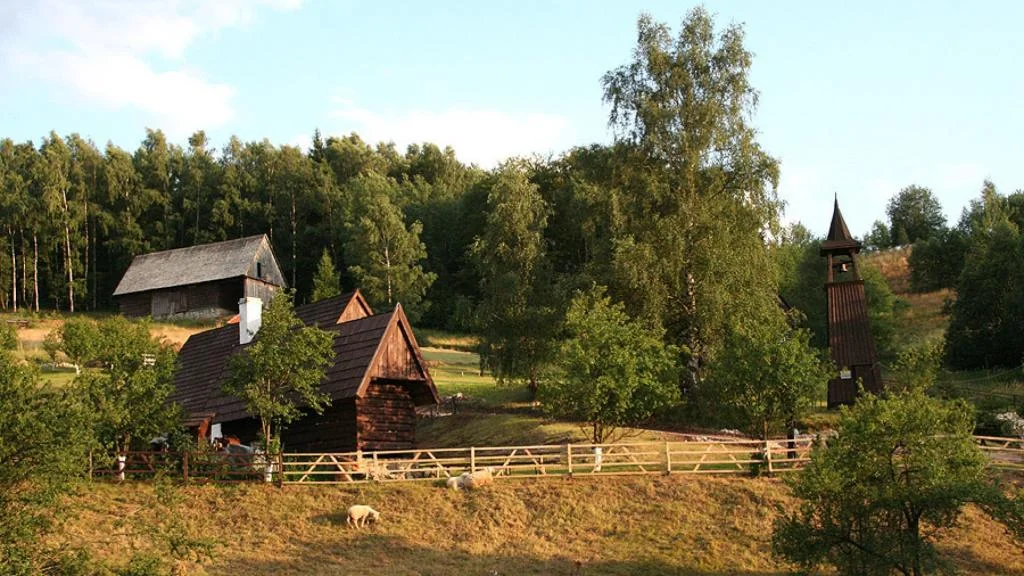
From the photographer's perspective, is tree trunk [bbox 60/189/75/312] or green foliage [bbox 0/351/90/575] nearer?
green foliage [bbox 0/351/90/575]

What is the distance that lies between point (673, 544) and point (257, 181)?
220 ft

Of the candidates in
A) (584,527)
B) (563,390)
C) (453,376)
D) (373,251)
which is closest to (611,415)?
(563,390)

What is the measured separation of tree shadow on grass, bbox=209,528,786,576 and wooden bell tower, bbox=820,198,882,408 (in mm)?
18663

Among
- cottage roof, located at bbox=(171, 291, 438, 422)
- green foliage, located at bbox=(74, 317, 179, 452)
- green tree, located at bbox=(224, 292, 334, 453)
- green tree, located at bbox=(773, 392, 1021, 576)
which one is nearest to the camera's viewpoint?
green tree, located at bbox=(773, 392, 1021, 576)

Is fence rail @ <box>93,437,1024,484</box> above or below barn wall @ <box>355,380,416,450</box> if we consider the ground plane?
below

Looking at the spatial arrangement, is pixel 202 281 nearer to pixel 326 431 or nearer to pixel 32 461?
pixel 326 431

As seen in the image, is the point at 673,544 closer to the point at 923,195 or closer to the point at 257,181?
the point at 257,181

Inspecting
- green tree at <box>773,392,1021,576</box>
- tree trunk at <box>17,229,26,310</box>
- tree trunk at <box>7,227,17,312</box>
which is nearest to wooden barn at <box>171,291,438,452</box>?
green tree at <box>773,392,1021,576</box>

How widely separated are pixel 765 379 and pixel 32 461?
2115 cm

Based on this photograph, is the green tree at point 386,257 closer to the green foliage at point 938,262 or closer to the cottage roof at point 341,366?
the cottage roof at point 341,366

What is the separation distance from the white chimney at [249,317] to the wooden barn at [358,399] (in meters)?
1.47

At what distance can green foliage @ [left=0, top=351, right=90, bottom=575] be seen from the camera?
2070cm

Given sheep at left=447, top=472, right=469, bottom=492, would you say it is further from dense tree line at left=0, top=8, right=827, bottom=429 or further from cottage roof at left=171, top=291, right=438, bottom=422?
dense tree line at left=0, top=8, right=827, bottom=429

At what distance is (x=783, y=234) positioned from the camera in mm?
40844
